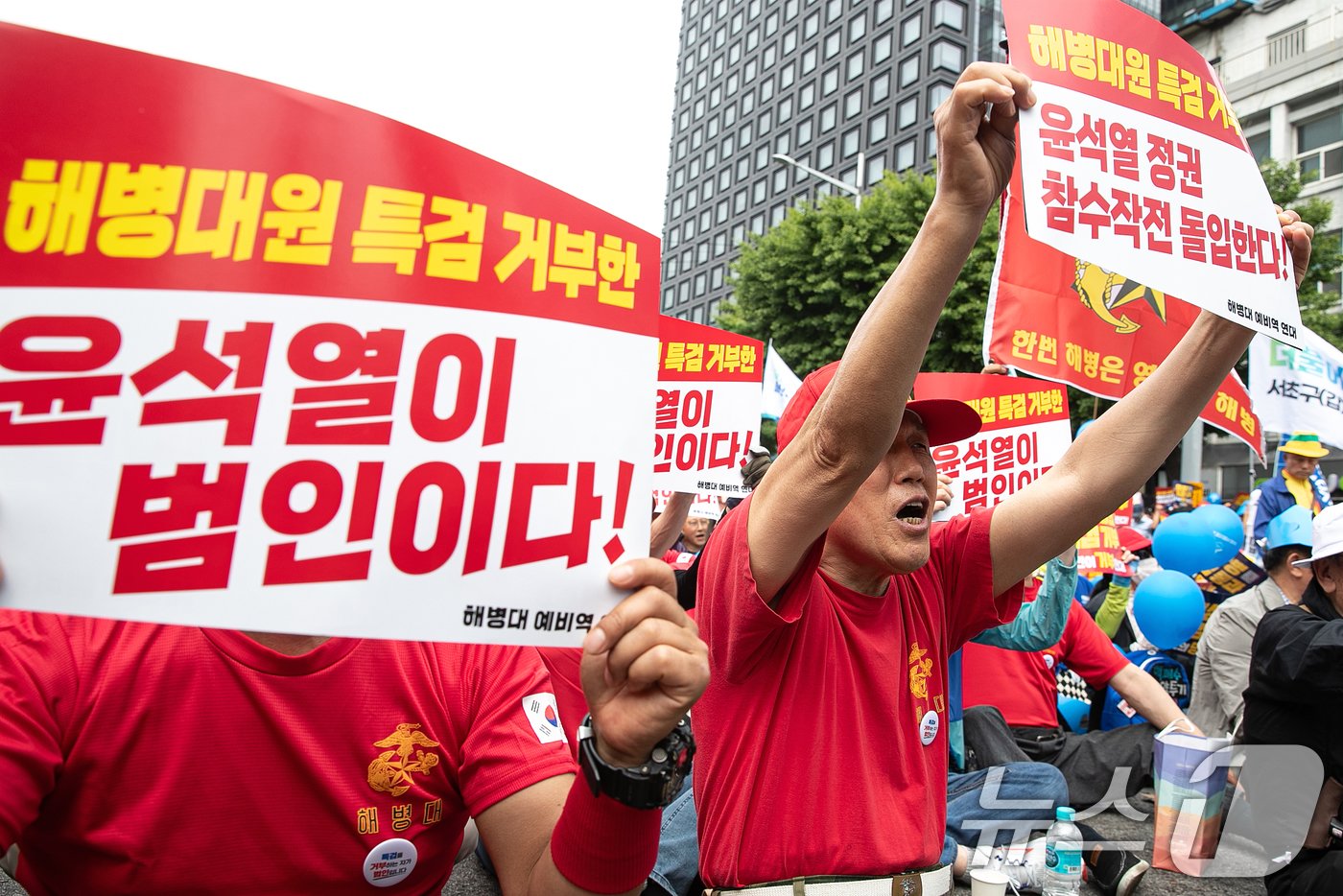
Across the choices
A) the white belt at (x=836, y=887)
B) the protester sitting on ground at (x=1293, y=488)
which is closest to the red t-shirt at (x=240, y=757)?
the white belt at (x=836, y=887)

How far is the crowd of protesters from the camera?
140 cm

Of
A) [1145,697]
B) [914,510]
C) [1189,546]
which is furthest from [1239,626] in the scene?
[914,510]

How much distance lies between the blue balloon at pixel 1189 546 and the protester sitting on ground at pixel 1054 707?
2895 millimetres

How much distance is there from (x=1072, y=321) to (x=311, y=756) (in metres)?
2.94

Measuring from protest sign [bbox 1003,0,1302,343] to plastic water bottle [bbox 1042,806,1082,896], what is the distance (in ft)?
9.15

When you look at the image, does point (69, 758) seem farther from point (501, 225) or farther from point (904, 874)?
point (904, 874)

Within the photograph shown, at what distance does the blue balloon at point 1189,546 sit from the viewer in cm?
777

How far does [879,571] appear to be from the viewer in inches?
84.0

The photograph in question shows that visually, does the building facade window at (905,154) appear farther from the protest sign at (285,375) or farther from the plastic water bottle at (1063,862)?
the protest sign at (285,375)

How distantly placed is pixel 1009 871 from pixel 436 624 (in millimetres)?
3942

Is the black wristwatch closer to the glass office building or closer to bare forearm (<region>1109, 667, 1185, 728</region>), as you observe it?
bare forearm (<region>1109, 667, 1185, 728</region>)

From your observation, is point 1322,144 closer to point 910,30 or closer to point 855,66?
point 910,30

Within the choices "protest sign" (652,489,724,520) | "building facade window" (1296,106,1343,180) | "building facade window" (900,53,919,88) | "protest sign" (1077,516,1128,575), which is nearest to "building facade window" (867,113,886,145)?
"building facade window" (900,53,919,88)

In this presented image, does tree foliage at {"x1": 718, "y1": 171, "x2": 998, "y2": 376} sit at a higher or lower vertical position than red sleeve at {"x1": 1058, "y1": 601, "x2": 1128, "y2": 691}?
higher
